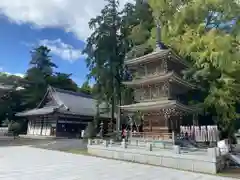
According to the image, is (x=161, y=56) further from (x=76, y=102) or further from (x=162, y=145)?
(x=76, y=102)

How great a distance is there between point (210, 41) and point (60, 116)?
24.4 m

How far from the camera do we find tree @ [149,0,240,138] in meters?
11.2

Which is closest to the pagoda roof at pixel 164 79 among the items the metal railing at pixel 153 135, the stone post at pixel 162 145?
the metal railing at pixel 153 135

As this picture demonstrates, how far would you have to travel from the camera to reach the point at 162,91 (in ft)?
66.3

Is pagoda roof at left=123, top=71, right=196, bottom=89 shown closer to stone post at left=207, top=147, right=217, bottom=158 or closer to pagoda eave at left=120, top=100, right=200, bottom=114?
pagoda eave at left=120, top=100, right=200, bottom=114

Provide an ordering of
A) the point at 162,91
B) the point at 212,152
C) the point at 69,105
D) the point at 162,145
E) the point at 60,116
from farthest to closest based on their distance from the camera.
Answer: the point at 69,105
the point at 60,116
the point at 162,91
the point at 162,145
the point at 212,152

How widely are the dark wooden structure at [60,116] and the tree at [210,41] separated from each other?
53.2ft

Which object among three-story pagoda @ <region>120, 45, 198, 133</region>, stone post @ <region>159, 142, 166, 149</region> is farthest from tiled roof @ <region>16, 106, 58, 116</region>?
stone post @ <region>159, 142, 166, 149</region>

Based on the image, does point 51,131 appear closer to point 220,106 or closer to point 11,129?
point 11,129

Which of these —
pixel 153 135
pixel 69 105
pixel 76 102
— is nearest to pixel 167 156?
pixel 153 135

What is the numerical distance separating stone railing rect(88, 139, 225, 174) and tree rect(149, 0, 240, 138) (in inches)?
185

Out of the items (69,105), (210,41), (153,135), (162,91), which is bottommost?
(153,135)

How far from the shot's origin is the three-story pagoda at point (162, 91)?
18.9 meters

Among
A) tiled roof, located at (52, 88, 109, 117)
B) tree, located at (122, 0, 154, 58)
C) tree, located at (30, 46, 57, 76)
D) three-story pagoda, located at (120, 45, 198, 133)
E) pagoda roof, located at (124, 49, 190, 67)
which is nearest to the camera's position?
three-story pagoda, located at (120, 45, 198, 133)
